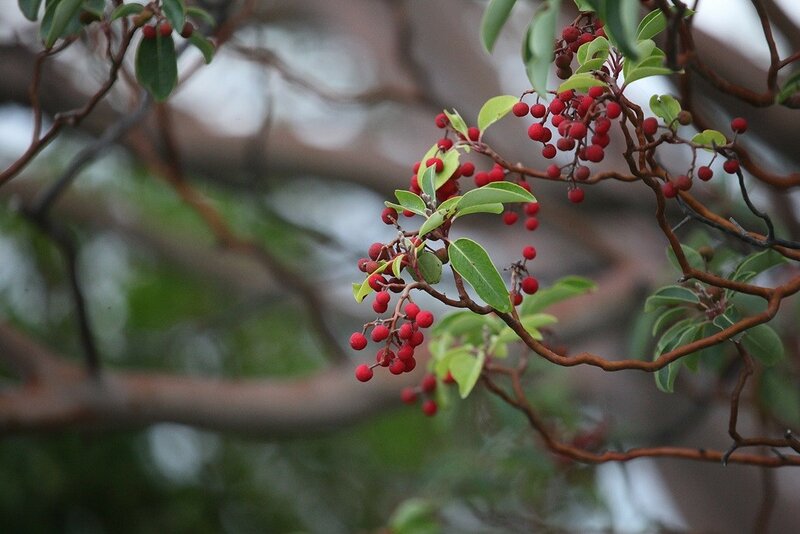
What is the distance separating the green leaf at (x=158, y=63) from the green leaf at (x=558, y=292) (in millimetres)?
437

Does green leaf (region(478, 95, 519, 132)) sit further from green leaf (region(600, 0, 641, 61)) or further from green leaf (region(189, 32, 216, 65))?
green leaf (region(189, 32, 216, 65))

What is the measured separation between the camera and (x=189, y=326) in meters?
2.41

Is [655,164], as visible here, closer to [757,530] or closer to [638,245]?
[757,530]

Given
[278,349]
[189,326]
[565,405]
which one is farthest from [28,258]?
[565,405]

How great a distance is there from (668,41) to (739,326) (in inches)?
8.5

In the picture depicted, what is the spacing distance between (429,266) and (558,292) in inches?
11.5

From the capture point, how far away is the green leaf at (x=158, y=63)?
85cm

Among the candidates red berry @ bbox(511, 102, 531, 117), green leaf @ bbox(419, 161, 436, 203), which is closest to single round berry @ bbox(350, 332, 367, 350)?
green leaf @ bbox(419, 161, 436, 203)

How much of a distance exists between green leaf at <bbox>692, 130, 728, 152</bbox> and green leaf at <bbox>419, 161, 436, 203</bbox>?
0.74ft

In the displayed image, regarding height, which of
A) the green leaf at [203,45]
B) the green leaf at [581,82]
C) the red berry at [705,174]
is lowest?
the red berry at [705,174]

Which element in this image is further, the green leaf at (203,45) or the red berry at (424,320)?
the green leaf at (203,45)

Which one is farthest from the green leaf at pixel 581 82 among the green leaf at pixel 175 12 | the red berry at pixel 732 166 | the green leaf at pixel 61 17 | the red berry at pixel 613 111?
the green leaf at pixel 61 17

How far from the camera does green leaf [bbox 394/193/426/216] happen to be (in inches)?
25.2

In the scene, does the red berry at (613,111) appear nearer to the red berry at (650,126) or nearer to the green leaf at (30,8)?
the red berry at (650,126)
